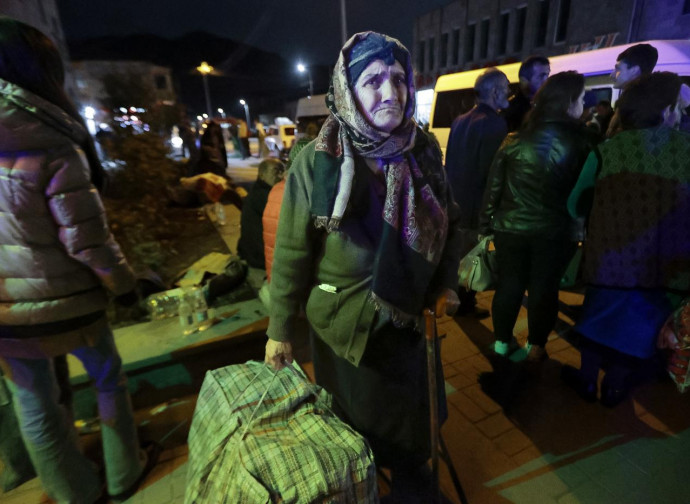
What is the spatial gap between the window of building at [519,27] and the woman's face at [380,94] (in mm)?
27083

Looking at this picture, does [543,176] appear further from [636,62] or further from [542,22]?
[542,22]

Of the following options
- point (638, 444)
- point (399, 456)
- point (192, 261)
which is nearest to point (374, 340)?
point (399, 456)

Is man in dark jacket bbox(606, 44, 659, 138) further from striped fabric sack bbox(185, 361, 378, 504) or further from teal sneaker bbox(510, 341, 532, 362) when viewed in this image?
striped fabric sack bbox(185, 361, 378, 504)

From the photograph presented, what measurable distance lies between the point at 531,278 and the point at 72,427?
10.0 ft

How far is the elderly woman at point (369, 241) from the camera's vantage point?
4.95ft

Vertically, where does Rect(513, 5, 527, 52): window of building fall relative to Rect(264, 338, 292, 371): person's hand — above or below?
above

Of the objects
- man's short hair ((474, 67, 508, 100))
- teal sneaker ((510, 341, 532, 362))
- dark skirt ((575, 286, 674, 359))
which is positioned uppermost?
man's short hair ((474, 67, 508, 100))

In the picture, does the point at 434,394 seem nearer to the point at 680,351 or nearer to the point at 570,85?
the point at 680,351

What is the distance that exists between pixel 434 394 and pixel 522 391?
1660 millimetres

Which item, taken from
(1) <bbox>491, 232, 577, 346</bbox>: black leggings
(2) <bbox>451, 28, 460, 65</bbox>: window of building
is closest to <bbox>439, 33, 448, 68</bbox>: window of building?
(2) <bbox>451, 28, 460, 65</bbox>: window of building

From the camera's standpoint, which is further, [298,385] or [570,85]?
[570,85]

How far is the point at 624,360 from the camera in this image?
2717mm

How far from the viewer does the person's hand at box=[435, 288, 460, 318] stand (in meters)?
1.77

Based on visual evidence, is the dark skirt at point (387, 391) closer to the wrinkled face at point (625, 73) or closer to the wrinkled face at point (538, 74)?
the wrinkled face at point (625, 73)
